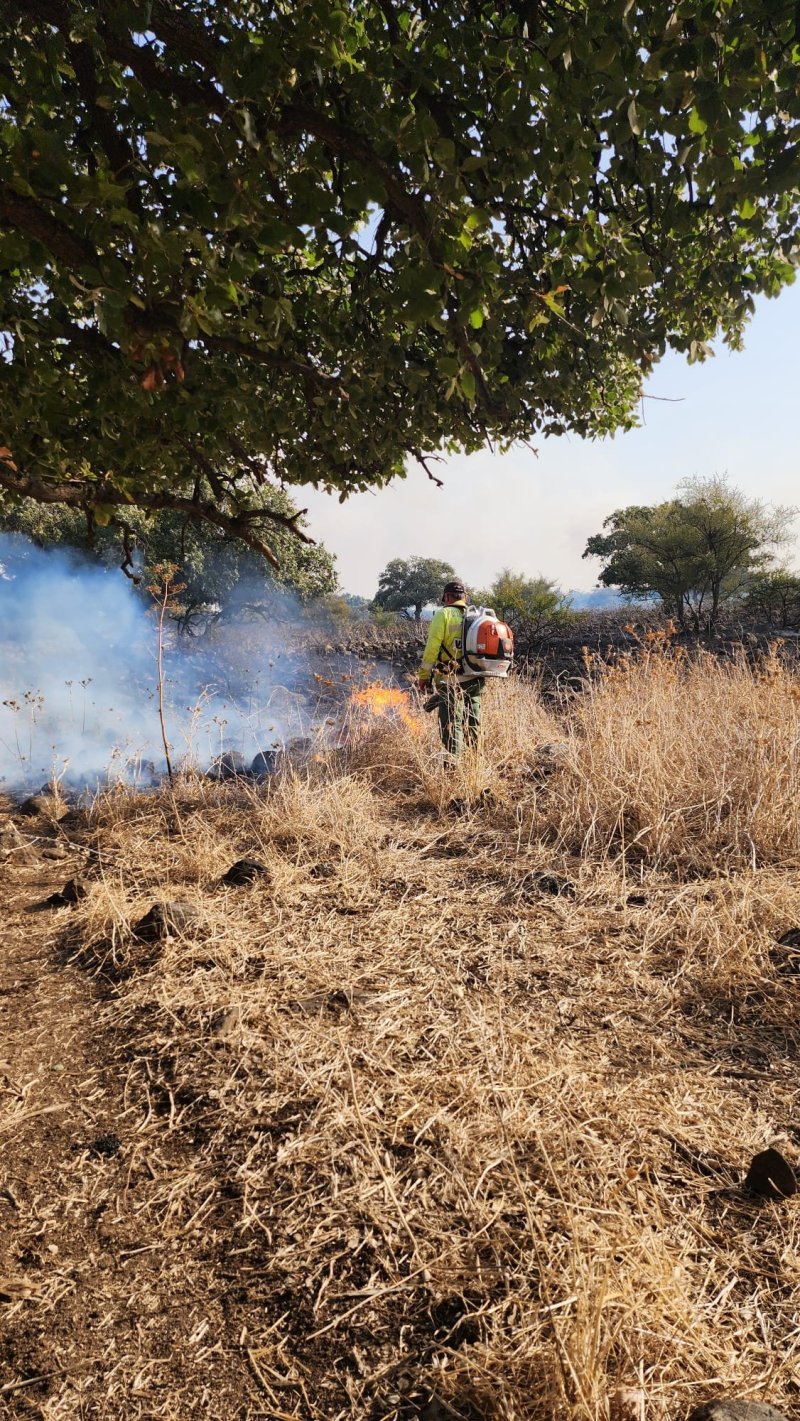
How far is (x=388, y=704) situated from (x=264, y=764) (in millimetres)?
1631

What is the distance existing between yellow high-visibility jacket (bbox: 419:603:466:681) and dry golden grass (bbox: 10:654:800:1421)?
2.62 metres


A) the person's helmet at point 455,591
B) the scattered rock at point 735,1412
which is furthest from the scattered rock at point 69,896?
the person's helmet at point 455,591

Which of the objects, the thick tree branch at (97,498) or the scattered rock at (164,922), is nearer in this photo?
the scattered rock at (164,922)

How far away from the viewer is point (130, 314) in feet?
8.27

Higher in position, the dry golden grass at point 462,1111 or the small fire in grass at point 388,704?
the small fire in grass at point 388,704

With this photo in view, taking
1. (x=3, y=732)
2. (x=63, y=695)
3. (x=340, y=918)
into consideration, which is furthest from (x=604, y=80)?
(x=63, y=695)

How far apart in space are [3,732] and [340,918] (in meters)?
8.85

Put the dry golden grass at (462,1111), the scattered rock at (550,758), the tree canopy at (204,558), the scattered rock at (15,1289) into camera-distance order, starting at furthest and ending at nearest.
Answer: the tree canopy at (204,558)
the scattered rock at (550,758)
the scattered rock at (15,1289)
the dry golden grass at (462,1111)

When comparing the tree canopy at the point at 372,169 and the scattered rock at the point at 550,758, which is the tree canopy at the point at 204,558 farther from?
the tree canopy at the point at 372,169

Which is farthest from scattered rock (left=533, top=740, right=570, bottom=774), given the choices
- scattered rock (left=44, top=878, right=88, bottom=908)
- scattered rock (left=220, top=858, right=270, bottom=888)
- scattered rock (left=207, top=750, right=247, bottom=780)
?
scattered rock (left=44, top=878, right=88, bottom=908)

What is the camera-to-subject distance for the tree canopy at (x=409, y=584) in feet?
160

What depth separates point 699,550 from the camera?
23141 mm

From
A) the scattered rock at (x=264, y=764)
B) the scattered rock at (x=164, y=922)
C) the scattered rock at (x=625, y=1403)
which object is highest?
the scattered rock at (x=264, y=764)

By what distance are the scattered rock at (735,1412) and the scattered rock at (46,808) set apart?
5401 mm
